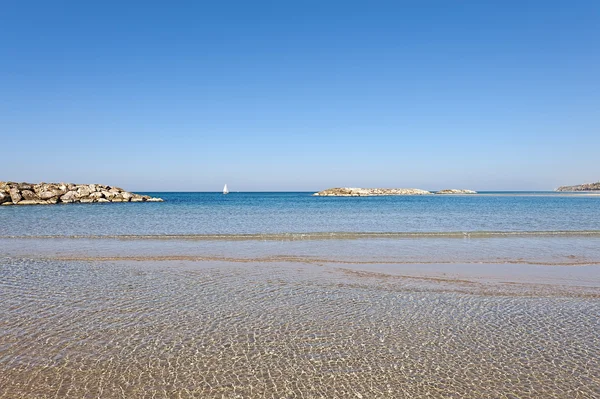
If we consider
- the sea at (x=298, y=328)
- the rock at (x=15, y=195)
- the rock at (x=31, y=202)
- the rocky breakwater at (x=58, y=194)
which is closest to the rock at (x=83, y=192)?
the rocky breakwater at (x=58, y=194)

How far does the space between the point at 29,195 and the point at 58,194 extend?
16.9ft

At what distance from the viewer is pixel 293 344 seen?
6699 mm

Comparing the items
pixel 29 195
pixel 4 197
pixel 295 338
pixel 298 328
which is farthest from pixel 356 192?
pixel 295 338

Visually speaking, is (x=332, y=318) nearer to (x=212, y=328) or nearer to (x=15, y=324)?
(x=212, y=328)

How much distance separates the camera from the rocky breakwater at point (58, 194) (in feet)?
230

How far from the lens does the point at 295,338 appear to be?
22.9ft

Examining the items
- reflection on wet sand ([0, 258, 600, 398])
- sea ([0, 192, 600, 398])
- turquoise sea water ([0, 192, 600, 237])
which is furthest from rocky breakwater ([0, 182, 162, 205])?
reflection on wet sand ([0, 258, 600, 398])

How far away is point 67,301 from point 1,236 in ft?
66.5

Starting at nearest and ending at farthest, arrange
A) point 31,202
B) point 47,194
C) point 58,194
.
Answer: point 31,202
point 47,194
point 58,194

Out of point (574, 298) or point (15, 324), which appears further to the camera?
point (574, 298)

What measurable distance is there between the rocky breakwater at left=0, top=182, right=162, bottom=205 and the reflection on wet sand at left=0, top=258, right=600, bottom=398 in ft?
236

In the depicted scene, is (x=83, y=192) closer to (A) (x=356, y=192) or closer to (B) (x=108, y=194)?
(B) (x=108, y=194)

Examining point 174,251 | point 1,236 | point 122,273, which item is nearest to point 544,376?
point 122,273

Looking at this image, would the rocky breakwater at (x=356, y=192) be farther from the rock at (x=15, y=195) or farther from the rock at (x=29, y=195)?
the rock at (x=15, y=195)
